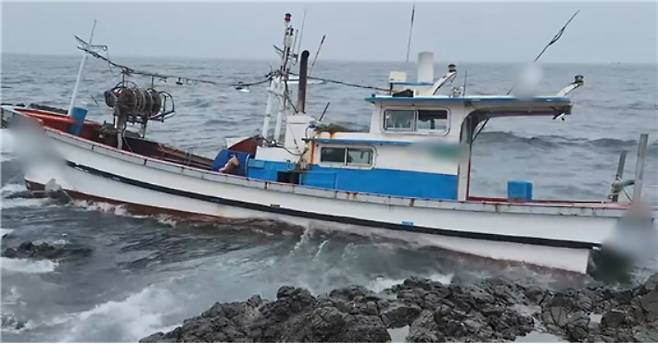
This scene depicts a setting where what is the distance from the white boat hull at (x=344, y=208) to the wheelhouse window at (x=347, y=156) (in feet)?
2.19

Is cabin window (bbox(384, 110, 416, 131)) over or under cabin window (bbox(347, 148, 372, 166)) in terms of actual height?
over

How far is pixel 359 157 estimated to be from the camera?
1278 cm

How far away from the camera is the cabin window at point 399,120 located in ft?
40.9

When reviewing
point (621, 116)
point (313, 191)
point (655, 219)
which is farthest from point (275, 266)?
point (621, 116)

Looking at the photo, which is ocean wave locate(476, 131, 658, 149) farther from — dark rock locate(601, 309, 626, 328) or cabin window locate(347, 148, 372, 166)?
dark rock locate(601, 309, 626, 328)

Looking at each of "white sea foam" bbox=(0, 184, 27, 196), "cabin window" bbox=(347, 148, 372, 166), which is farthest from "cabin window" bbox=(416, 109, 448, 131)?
"white sea foam" bbox=(0, 184, 27, 196)

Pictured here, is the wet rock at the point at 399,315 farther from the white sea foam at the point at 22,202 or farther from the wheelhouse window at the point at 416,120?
the white sea foam at the point at 22,202

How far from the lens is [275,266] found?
11422 millimetres

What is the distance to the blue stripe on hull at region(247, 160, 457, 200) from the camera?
1235 cm

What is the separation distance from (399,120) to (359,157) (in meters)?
1.03

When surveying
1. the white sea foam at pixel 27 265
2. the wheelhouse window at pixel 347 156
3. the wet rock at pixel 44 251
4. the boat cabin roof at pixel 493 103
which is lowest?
the white sea foam at pixel 27 265

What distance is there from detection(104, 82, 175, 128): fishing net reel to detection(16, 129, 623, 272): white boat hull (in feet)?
3.63

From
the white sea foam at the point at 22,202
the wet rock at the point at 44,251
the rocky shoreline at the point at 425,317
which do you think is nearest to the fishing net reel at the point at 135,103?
the white sea foam at the point at 22,202

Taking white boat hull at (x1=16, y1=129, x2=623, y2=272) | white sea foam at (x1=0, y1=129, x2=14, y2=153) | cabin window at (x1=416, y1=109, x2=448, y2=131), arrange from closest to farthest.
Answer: white boat hull at (x1=16, y1=129, x2=623, y2=272), cabin window at (x1=416, y1=109, x2=448, y2=131), white sea foam at (x1=0, y1=129, x2=14, y2=153)
